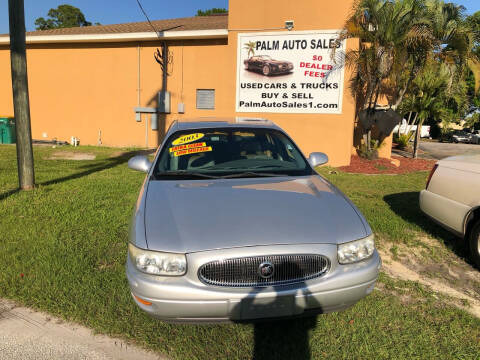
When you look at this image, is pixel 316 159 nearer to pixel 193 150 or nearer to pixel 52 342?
pixel 193 150

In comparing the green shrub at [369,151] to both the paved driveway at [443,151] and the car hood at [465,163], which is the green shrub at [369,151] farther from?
the car hood at [465,163]

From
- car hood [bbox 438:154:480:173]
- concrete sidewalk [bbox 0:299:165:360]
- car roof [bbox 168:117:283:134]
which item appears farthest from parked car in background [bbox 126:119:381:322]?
car hood [bbox 438:154:480:173]

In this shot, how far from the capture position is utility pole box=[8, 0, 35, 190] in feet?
19.8

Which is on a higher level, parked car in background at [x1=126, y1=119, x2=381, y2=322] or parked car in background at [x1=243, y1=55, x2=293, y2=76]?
parked car in background at [x1=243, y1=55, x2=293, y2=76]

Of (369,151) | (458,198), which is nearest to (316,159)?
(458,198)

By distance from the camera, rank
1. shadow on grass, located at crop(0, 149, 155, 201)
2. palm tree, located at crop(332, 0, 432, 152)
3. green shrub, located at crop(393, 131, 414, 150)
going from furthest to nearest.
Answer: green shrub, located at crop(393, 131, 414, 150) < palm tree, located at crop(332, 0, 432, 152) < shadow on grass, located at crop(0, 149, 155, 201)

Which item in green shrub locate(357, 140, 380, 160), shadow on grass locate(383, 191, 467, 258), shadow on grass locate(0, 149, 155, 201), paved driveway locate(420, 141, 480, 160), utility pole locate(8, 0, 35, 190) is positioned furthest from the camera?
paved driveway locate(420, 141, 480, 160)

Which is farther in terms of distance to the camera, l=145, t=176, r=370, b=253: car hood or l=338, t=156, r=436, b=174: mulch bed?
l=338, t=156, r=436, b=174: mulch bed

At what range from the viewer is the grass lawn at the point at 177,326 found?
2.55m

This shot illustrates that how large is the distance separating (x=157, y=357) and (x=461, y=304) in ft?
8.51

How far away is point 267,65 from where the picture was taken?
1095cm

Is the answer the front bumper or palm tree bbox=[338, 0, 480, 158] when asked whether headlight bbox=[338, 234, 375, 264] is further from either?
palm tree bbox=[338, 0, 480, 158]

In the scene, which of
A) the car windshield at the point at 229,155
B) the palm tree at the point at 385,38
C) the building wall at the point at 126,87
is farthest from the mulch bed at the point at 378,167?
the car windshield at the point at 229,155

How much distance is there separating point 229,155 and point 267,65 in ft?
26.0
